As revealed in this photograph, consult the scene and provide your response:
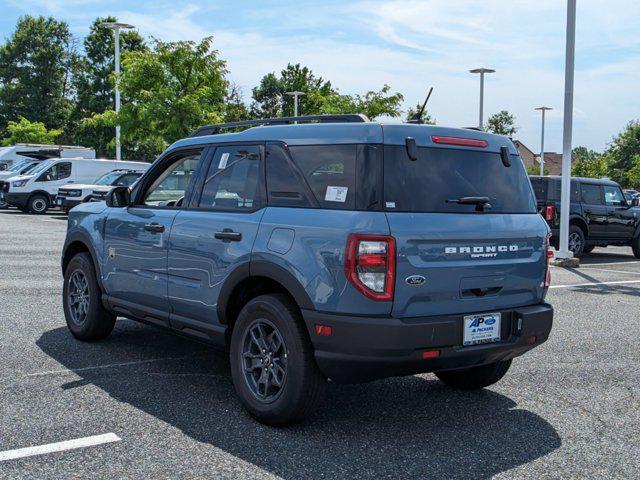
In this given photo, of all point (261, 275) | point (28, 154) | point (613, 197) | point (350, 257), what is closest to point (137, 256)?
point (261, 275)

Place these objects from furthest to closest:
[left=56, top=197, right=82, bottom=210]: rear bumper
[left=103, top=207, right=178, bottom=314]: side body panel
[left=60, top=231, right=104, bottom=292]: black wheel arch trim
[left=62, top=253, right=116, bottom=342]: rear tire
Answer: [left=56, top=197, right=82, bottom=210]: rear bumper, [left=62, top=253, right=116, bottom=342]: rear tire, [left=60, top=231, right=104, bottom=292]: black wheel arch trim, [left=103, top=207, right=178, bottom=314]: side body panel

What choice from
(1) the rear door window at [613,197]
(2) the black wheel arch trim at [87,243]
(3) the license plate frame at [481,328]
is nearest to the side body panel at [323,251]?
(3) the license plate frame at [481,328]

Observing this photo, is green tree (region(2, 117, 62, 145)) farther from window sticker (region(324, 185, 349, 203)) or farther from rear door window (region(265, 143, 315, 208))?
window sticker (region(324, 185, 349, 203))

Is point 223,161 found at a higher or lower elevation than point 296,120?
lower

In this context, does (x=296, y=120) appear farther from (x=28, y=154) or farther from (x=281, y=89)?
(x=281, y=89)

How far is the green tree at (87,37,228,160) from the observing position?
81.5 feet

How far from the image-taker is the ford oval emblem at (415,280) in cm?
396

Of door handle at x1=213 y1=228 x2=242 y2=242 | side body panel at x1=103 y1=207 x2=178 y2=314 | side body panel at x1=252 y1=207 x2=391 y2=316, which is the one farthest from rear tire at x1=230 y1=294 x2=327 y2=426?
side body panel at x1=103 y1=207 x2=178 y2=314

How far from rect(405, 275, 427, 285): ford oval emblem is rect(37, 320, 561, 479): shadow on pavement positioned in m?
0.95

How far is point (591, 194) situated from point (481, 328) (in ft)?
45.2

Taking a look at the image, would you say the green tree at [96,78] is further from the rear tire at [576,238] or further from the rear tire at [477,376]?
the rear tire at [477,376]

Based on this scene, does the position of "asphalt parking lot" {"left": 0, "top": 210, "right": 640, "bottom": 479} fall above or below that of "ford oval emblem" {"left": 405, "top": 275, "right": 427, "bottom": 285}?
below

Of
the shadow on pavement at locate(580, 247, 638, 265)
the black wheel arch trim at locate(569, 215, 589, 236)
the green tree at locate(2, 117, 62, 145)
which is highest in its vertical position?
the green tree at locate(2, 117, 62, 145)

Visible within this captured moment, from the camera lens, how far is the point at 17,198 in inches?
1001
